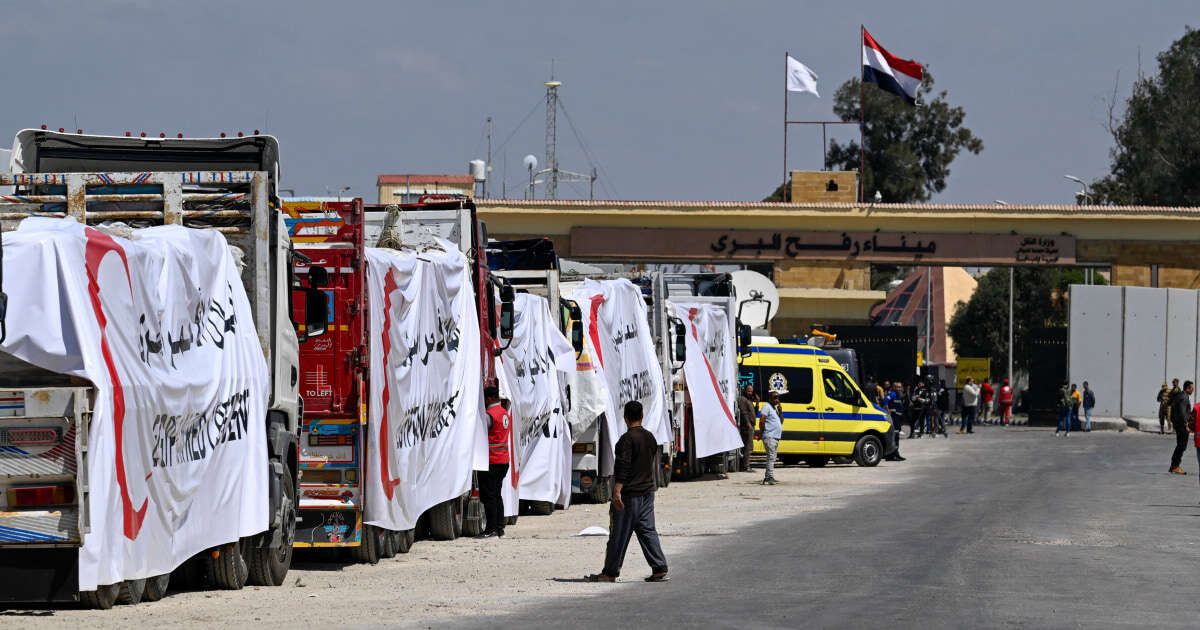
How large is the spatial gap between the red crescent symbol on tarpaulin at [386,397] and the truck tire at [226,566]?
7.08ft

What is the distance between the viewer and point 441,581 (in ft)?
43.3

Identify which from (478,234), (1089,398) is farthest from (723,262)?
(478,234)

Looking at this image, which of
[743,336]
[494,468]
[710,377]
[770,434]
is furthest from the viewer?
[743,336]

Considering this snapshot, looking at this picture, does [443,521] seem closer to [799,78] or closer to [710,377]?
[710,377]

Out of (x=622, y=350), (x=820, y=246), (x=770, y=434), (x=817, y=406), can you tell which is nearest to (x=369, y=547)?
(x=622, y=350)

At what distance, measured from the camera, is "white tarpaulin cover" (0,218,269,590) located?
31.9 ft

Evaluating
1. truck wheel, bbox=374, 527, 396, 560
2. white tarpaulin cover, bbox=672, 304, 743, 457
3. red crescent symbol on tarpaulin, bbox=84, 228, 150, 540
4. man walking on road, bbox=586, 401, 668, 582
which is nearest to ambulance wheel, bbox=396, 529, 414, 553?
truck wheel, bbox=374, 527, 396, 560

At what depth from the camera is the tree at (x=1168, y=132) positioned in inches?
3029

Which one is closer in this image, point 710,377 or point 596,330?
point 596,330

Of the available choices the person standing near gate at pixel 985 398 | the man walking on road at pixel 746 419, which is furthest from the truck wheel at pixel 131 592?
the person standing near gate at pixel 985 398

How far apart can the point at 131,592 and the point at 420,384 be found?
5.22 metres

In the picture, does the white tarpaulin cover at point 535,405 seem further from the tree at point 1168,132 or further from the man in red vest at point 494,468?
the tree at point 1168,132

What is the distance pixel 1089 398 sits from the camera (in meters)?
51.6

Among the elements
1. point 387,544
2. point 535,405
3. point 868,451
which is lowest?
point 868,451
